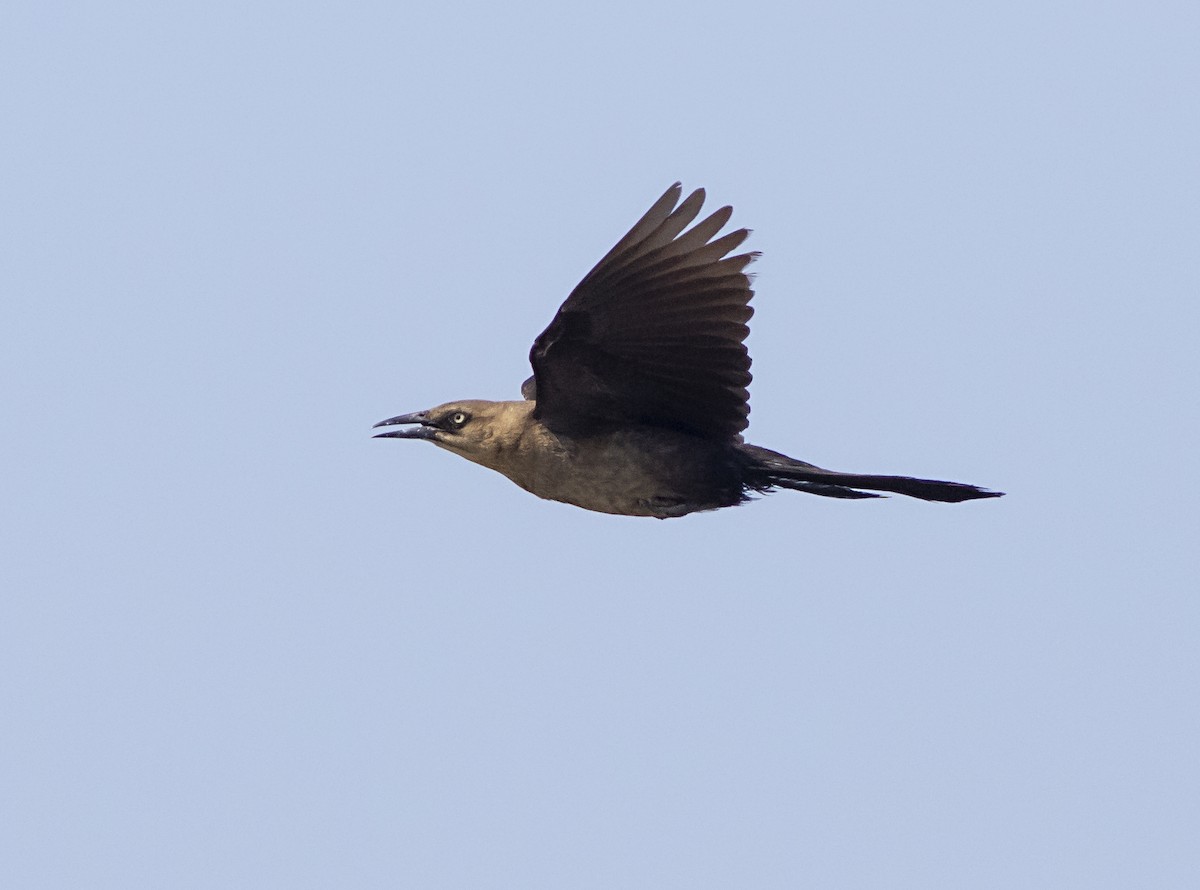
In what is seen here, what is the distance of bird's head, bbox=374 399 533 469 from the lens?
8.23 m

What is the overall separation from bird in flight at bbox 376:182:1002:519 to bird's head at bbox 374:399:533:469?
0.01 meters

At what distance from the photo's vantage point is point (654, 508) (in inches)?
318

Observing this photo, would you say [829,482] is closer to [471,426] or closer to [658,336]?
[658,336]

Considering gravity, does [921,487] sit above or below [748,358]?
below

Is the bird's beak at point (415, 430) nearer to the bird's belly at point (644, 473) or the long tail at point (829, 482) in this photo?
the bird's belly at point (644, 473)

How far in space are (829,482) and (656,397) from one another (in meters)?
0.86

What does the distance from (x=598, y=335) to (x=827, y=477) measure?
119 centimetres

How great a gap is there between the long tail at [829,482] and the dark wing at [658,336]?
19cm

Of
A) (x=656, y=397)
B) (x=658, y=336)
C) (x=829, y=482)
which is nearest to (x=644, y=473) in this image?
(x=656, y=397)

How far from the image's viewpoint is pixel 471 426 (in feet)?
27.5

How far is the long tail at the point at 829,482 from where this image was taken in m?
7.67

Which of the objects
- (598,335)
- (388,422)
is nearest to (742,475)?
(598,335)

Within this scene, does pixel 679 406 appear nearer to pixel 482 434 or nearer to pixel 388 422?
pixel 482 434

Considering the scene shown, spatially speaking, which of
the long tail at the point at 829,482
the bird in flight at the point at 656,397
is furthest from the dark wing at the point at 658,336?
the long tail at the point at 829,482
